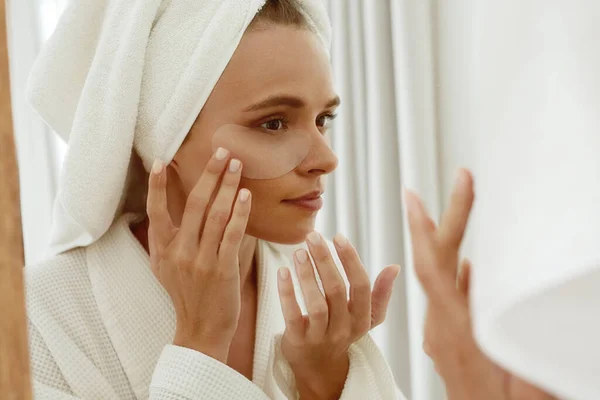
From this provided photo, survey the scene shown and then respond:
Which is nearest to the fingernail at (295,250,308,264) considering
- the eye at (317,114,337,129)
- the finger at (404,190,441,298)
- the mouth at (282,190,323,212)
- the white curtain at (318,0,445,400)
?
the mouth at (282,190,323,212)

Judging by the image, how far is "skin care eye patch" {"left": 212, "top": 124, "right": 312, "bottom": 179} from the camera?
79cm

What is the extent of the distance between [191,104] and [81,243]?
0.82 ft

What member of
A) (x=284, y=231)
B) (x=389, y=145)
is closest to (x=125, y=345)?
(x=284, y=231)

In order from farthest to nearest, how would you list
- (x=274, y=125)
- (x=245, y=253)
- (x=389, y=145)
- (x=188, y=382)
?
1. (x=389, y=145)
2. (x=245, y=253)
3. (x=274, y=125)
4. (x=188, y=382)

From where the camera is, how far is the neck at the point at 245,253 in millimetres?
919

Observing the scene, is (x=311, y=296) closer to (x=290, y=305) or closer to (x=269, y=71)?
(x=290, y=305)

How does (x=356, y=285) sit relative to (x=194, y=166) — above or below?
below

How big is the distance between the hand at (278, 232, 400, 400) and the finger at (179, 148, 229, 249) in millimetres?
121

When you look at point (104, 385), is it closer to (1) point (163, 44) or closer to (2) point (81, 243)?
(2) point (81, 243)

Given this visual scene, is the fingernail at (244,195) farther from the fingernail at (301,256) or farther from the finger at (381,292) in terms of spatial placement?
the finger at (381,292)

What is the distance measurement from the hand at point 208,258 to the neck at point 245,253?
6.0 inches

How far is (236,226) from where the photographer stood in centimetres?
73

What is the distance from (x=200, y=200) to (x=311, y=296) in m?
0.17

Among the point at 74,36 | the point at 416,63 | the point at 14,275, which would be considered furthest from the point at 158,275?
the point at 416,63
